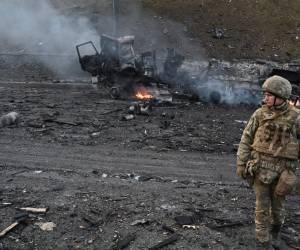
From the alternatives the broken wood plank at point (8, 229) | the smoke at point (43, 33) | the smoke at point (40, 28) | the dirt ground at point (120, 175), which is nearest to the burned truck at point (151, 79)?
the dirt ground at point (120, 175)

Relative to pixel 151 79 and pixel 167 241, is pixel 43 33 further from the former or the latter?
pixel 167 241

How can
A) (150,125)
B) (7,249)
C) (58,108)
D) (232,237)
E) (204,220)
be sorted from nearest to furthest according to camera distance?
(7,249) < (232,237) < (204,220) < (150,125) < (58,108)

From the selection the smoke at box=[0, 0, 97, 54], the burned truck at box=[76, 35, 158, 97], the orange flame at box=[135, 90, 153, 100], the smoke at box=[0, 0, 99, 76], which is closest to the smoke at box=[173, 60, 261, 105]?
the burned truck at box=[76, 35, 158, 97]

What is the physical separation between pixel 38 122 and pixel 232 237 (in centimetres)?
708

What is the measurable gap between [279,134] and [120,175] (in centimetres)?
373

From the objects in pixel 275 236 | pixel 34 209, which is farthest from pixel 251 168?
pixel 34 209

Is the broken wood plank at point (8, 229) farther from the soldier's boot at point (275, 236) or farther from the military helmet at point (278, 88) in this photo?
the military helmet at point (278, 88)

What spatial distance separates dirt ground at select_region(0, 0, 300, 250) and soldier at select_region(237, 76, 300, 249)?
0.76 meters

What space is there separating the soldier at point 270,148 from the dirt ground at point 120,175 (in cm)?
76

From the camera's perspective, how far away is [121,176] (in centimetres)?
793

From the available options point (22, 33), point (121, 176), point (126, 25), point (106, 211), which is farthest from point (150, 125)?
point (22, 33)

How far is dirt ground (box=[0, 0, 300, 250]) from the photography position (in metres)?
5.86

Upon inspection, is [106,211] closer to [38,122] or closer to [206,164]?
[206,164]

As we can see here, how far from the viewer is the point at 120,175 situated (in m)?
7.98
